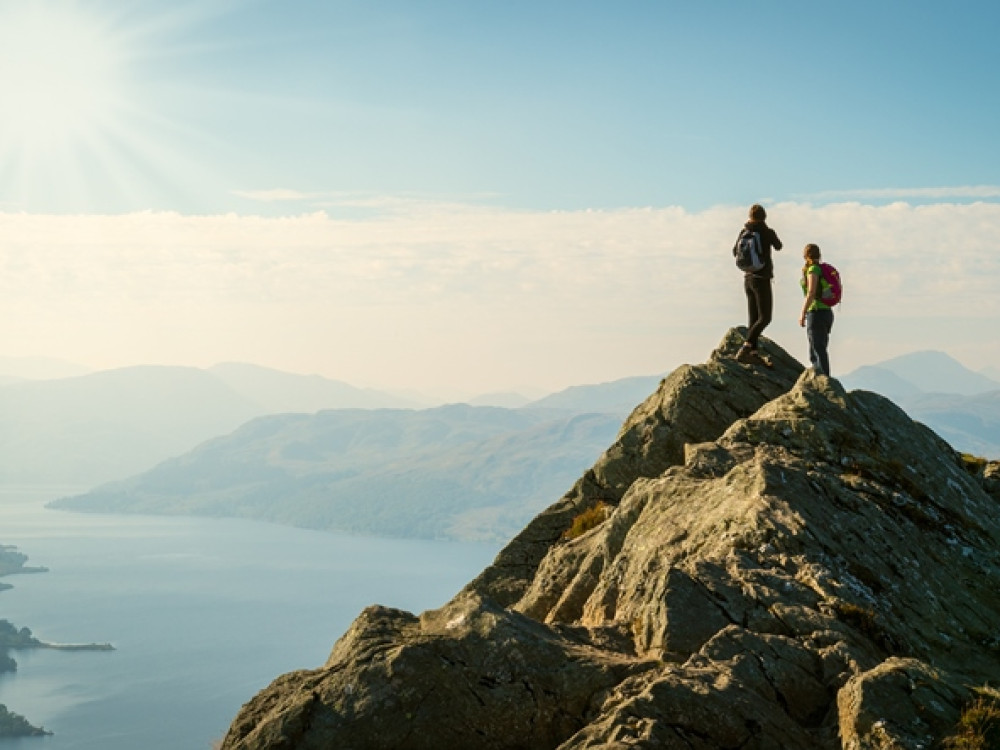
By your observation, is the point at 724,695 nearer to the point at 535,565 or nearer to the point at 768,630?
the point at 768,630

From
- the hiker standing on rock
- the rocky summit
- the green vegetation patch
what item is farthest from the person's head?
the green vegetation patch

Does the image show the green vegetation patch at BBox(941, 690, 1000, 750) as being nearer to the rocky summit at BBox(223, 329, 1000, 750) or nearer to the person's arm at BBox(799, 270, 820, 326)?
the rocky summit at BBox(223, 329, 1000, 750)

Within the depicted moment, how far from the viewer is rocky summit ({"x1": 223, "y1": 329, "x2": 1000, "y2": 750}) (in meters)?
12.2

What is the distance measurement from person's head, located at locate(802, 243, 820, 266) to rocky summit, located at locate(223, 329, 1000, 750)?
20.6ft

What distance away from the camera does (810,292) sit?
27156 mm

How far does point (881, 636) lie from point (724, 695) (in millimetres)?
4092

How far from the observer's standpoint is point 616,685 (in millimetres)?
13117

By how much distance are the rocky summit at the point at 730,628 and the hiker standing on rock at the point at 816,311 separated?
548cm

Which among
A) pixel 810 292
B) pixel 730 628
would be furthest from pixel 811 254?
pixel 730 628

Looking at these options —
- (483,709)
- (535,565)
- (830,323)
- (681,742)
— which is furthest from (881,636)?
(830,323)

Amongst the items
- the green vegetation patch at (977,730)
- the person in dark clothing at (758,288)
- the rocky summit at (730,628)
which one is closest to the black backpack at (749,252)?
the person in dark clothing at (758,288)

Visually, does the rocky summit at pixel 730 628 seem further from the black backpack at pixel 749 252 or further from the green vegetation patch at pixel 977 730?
the black backpack at pixel 749 252

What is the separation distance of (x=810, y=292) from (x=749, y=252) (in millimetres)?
2216

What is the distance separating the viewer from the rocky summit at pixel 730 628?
1217 centimetres
